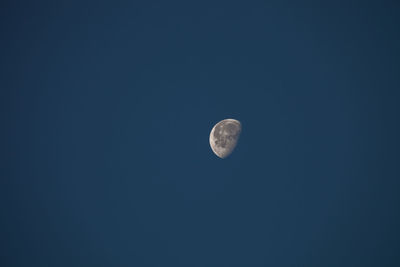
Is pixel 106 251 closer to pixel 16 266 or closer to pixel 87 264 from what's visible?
pixel 87 264

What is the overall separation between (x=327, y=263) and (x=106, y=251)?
6.06m

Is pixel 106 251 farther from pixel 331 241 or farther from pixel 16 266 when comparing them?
pixel 331 241

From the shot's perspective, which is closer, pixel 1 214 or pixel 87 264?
pixel 1 214

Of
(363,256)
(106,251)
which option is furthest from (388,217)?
(106,251)

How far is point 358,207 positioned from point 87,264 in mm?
7532

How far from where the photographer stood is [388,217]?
7355 millimetres

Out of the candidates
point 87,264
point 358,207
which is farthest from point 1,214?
point 358,207

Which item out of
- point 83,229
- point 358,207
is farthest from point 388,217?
point 83,229

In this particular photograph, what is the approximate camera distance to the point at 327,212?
24.6 ft

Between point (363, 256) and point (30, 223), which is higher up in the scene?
point (30, 223)

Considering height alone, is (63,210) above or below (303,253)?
above

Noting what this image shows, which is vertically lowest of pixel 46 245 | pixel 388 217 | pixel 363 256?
pixel 363 256

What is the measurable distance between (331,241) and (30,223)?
26.7 ft

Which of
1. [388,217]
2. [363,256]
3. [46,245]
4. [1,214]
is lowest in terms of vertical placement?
[363,256]
